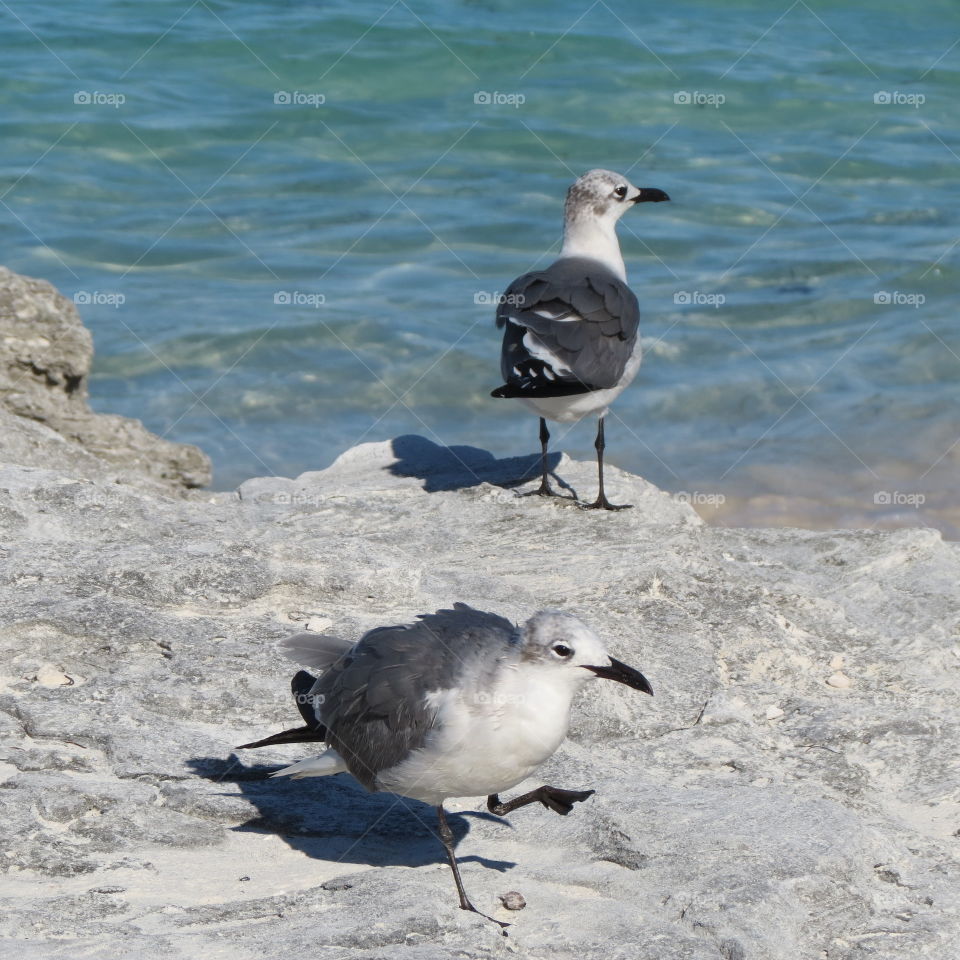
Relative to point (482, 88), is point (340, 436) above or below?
below

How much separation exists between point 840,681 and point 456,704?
5.91 ft

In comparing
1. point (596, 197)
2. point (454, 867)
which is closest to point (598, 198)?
point (596, 197)

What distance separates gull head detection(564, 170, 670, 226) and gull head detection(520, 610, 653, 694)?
438 centimetres

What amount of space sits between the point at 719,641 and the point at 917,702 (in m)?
0.65

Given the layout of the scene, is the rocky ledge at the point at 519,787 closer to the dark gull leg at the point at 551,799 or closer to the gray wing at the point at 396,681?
the dark gull leg at the point at 551,799

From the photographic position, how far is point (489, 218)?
42.7ft

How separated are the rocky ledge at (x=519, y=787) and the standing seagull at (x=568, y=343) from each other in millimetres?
658

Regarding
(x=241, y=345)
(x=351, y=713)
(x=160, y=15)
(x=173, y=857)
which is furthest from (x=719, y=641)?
(x=160, y=15)

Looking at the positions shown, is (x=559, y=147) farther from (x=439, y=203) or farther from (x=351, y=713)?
(x=351, y=713)

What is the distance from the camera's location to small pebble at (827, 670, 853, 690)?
4.56 metres

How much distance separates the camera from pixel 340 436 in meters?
9.77

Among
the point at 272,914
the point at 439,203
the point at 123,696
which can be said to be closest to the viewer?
the point at 272,914

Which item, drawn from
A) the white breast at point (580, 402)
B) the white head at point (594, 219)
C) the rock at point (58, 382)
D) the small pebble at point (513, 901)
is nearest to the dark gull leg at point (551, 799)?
the small pebble at point (513, 901)

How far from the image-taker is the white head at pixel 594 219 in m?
7.34
